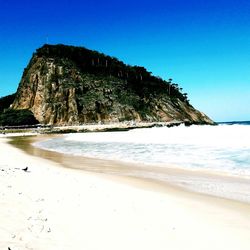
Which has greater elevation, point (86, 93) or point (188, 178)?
point (86, 93)

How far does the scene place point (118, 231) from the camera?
7105 millimetres

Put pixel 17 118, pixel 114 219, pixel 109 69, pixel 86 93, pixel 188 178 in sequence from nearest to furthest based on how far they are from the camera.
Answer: pixel 114 219
pixel 188 178
pixel 17 118
pixel 86 93
pixel 109 69

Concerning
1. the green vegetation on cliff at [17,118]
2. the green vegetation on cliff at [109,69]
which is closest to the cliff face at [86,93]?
the green vegetation on cliff at [109,69]

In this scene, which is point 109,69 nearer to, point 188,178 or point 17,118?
point 17,118

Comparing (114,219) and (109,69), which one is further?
(109,69)

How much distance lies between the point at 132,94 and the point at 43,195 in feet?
401

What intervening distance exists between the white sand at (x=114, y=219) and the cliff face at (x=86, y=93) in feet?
332

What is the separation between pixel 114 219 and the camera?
26.2 feet

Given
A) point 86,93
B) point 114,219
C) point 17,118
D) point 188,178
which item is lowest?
point 188,178

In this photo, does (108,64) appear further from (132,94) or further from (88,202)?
(88,202)

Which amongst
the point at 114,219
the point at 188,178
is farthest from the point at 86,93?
the point at 114,219

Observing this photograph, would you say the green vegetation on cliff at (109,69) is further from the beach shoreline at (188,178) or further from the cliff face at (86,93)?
the beach shoreline at (188,178)

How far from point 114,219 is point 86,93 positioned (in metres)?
117

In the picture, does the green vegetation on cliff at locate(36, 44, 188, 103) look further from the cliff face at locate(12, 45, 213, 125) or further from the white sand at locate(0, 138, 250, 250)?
the white sand at locate(0, 138, 250, 250)
